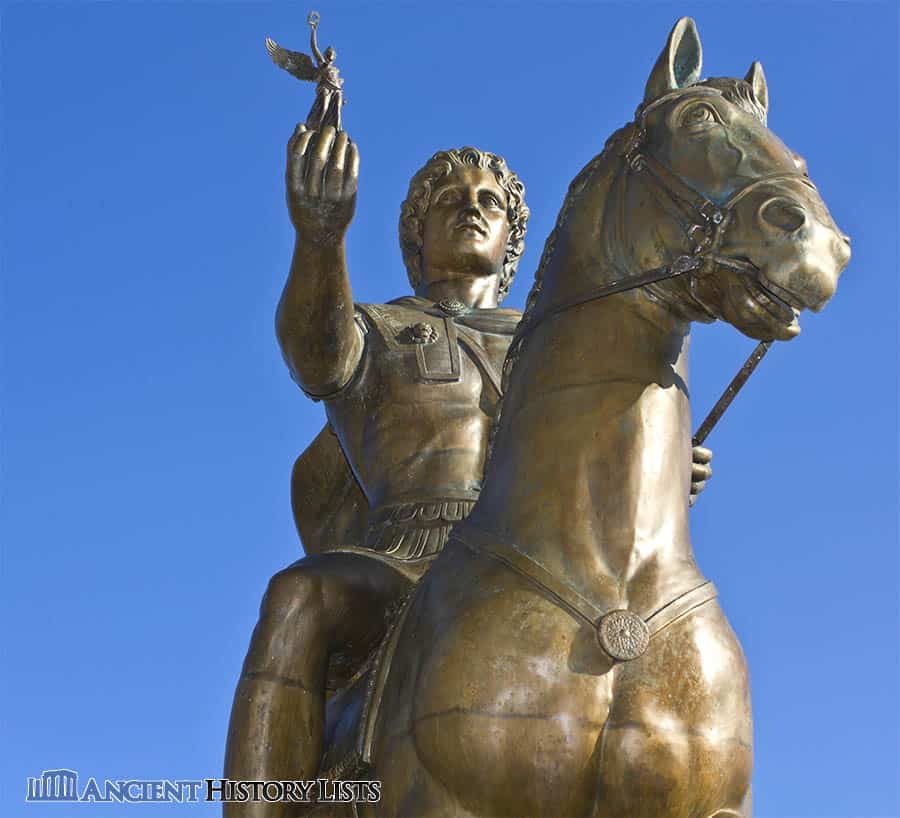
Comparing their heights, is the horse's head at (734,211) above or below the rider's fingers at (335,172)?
below

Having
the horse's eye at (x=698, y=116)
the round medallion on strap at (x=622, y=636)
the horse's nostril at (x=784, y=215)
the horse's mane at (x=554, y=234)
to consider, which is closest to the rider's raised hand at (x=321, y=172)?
the horse's mane at (x=554, y=234)

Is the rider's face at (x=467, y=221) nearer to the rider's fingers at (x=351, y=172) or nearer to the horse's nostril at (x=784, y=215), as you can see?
the rider's fingers at (x=351, y=172)

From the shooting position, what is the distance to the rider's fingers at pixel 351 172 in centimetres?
672

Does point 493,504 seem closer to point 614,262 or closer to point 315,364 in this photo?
point 614,262

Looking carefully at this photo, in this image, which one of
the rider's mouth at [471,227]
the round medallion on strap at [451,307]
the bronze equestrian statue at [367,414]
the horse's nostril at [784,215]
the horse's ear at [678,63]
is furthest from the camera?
the rider's mouth at [471,227]

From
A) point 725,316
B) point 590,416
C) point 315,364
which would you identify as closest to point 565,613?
point 590,416

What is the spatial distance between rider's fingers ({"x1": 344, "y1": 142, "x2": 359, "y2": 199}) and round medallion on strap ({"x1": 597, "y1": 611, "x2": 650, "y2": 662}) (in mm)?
2102

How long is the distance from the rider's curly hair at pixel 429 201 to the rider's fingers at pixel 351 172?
1504 mm

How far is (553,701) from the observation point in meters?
5.39

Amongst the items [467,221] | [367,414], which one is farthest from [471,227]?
[367,414]

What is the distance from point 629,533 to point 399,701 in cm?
93

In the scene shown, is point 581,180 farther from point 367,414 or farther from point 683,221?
point 367,414

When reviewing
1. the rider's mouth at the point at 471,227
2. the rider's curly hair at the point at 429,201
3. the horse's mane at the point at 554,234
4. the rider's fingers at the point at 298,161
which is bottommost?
the horse's mane at the point at 554,234

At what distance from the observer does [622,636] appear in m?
5.41
